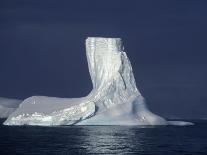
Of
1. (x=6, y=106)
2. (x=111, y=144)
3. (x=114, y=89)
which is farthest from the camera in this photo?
(x=6, y=106)

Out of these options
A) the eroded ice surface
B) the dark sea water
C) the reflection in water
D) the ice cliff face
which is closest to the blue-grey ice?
the ice cliff face

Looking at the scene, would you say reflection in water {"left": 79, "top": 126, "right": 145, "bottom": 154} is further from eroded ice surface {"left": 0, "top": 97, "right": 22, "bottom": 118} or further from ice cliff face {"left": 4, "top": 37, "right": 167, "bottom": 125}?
eroded ice surface {"left": 0, "top": 97, "right": 22, "bottom": 118}

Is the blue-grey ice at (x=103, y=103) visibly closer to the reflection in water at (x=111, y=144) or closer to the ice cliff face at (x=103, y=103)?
the ice cliff face at (x=103, y=103)

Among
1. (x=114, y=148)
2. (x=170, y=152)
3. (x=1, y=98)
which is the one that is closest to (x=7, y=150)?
(x=114, y=148)

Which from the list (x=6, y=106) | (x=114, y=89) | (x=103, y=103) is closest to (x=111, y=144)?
(x=103, y=103)

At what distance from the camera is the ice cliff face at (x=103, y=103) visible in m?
96.9

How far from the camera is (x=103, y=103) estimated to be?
98688 mm

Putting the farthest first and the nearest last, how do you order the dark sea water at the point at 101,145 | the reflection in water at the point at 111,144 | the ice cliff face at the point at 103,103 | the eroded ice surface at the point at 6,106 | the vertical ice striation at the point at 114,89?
the eroded ice surface at the point at 6,106 < the vertical ice striation at the point at 114,89 < the ice cliff face at the point at 103,103 < the reflection in water at the point at 111,144 < the dark sea water at the point at 101,145

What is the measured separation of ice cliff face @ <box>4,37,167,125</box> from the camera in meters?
96.9

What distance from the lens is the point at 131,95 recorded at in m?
101

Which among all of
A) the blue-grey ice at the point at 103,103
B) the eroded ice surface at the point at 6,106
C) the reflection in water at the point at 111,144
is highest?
the blue-grey ice at the point at 103,103

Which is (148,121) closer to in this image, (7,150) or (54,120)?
(54,120)

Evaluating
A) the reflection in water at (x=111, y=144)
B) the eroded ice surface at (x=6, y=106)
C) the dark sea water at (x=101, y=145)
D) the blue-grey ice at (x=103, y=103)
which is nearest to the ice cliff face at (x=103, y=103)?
the blue-grey ice at (x=103, y=103)

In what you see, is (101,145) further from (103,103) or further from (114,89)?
(114,89)
